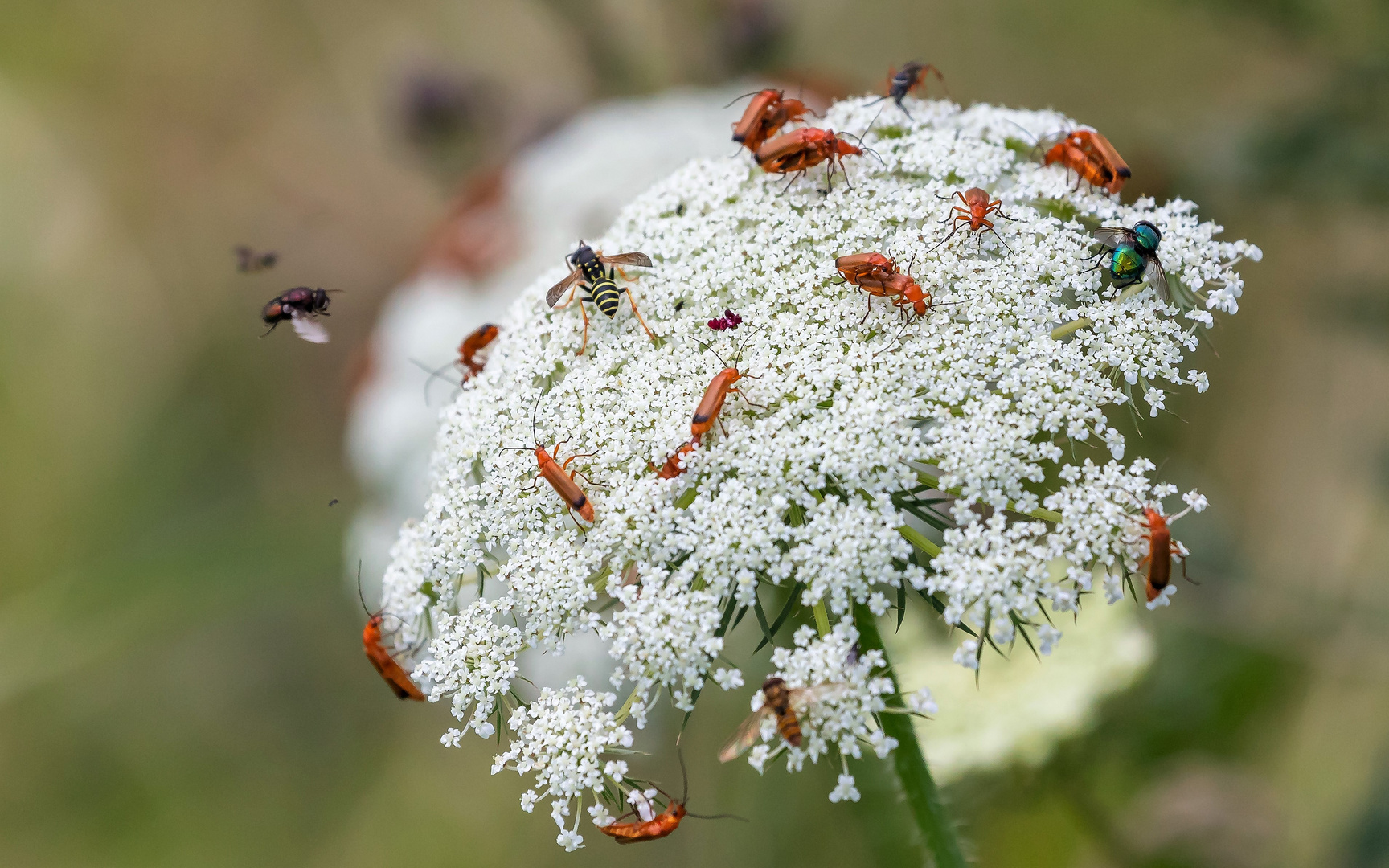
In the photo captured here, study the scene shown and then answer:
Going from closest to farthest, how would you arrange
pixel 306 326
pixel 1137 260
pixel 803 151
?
pixel 1137 260 < pixel 803 151 < pixel 306 326

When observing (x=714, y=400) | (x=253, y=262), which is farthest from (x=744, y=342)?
(x=253, y=262)

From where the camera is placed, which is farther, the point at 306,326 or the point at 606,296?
the point at 306,326

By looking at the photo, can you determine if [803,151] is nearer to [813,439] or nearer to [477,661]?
[813,439]

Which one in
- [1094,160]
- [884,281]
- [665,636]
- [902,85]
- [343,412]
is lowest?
[665,636]

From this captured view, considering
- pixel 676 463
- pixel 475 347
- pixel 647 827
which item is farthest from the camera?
pixel 475 347

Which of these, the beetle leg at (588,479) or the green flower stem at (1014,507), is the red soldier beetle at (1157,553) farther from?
the beetle leg at (588,479)

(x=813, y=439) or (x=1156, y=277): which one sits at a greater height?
(x=1156, y=277)
